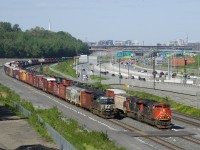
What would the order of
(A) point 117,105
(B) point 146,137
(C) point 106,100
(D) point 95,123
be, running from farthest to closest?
1. (A) point 117,105
2. (C) point 106,100
3. (D) point 95,123
4. (B) point 146,137

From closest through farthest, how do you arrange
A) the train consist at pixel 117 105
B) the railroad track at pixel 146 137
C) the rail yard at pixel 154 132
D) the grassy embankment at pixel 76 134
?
the grassy embankment at pixel 76 134 < the railroad track at pixel 146 137 < the rail yard at pixel 154 132 < the train consist at pixel 117 105

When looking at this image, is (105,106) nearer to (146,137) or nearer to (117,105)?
(117,105)

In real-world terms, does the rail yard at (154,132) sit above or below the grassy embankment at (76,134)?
below

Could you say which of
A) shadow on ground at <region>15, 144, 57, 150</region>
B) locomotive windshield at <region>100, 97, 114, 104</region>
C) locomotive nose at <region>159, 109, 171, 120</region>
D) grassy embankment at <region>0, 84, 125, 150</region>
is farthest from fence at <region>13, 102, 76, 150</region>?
locomotive nose at <region>159, 109, 171, 120</region>

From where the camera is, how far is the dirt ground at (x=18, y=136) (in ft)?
114

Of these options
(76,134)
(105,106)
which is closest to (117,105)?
(105,106)

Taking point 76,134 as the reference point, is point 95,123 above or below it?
below

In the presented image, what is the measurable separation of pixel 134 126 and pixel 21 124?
1226cm

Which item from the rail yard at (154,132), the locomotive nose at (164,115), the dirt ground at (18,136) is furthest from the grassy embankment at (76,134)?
the locomotive nose at (164,115)

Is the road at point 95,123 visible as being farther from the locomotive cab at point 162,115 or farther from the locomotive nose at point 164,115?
the locomotive nose at point 164,115

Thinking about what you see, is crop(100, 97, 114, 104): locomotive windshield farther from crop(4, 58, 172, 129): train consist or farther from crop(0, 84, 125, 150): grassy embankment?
crop(0, 84, 125, 150): grassy embankment

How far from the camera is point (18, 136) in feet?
132

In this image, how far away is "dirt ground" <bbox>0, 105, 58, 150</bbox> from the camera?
3488 cm

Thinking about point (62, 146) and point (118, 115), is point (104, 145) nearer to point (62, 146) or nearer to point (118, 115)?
point (62, 146)
